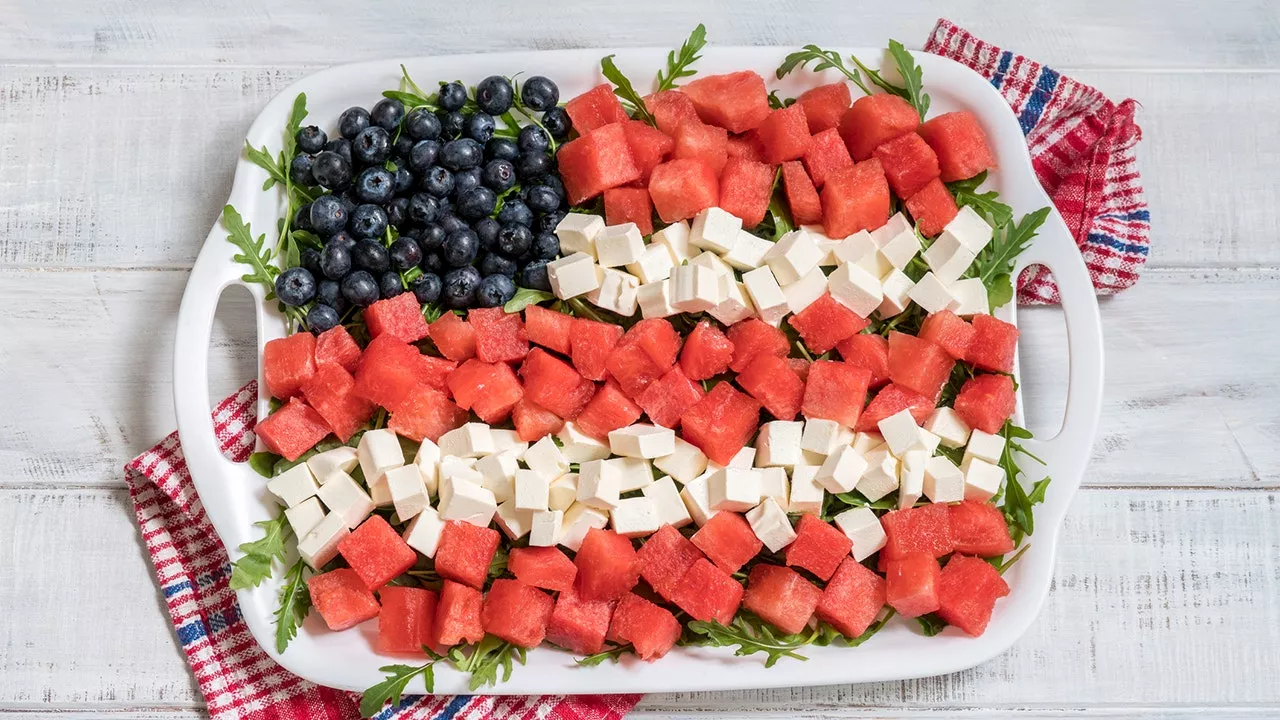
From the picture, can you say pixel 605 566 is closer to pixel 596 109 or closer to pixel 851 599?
pixel 851 599

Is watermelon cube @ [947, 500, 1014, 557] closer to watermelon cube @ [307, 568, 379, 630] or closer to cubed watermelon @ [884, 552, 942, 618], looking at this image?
cubed watermelon @ [884, 552, 942, 618]

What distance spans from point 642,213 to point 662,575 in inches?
23.8

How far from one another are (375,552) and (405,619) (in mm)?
119

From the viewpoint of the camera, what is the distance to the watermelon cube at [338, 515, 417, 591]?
1610 millimetres

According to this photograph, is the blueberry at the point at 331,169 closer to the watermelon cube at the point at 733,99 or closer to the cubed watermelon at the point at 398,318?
the cubed watermelon at the point at 398,318

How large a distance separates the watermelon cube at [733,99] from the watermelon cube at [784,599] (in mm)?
756

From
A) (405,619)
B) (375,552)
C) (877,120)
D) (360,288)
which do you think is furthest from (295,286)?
(877,120)

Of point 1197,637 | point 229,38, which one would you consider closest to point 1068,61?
point 1197,637

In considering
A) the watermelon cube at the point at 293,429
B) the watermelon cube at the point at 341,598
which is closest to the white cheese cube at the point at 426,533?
the watermelon cube at the point at 341,598

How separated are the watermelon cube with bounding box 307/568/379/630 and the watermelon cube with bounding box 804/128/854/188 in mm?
1024

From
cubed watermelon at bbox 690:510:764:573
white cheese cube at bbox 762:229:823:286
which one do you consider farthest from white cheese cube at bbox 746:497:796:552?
white cheese cube at bbox 762:229:823:286

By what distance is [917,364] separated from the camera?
1.63 metres

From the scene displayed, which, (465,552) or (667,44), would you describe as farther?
(667,44)

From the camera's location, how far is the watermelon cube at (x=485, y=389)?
162cm
